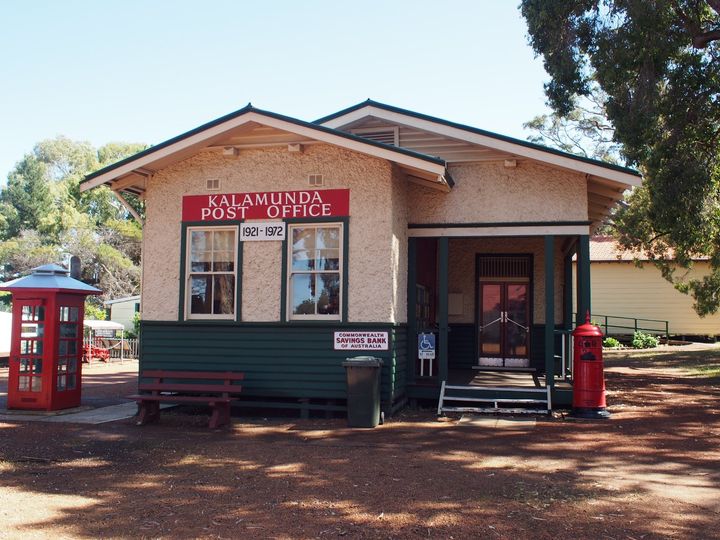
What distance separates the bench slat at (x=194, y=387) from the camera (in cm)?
1009

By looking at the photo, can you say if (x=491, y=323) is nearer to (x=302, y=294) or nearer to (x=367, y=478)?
(x=302, y=294)

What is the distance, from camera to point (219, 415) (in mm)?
10070

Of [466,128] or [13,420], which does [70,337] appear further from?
[466,128]

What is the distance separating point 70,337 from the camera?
1142 centimetres

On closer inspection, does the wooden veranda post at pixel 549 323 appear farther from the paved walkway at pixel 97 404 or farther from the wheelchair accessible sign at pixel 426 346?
the paved walkway at pixel 97 404

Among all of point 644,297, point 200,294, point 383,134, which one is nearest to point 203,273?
point 200,294

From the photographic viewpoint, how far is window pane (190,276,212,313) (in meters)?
11.3

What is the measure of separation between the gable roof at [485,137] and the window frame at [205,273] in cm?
322

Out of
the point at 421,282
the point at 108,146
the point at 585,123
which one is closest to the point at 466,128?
the point at 421,282

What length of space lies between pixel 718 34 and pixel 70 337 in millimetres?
13657

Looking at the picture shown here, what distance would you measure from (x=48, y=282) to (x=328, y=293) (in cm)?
470

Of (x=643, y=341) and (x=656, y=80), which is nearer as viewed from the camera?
(x=656, y=80)

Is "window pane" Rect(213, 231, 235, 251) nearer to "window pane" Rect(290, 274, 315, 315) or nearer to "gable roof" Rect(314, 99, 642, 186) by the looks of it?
"window pane" Rect(290, 274, 315, 315)

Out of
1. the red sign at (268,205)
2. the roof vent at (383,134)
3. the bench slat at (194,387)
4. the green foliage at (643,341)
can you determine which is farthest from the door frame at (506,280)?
the green foliage at (643,341)
